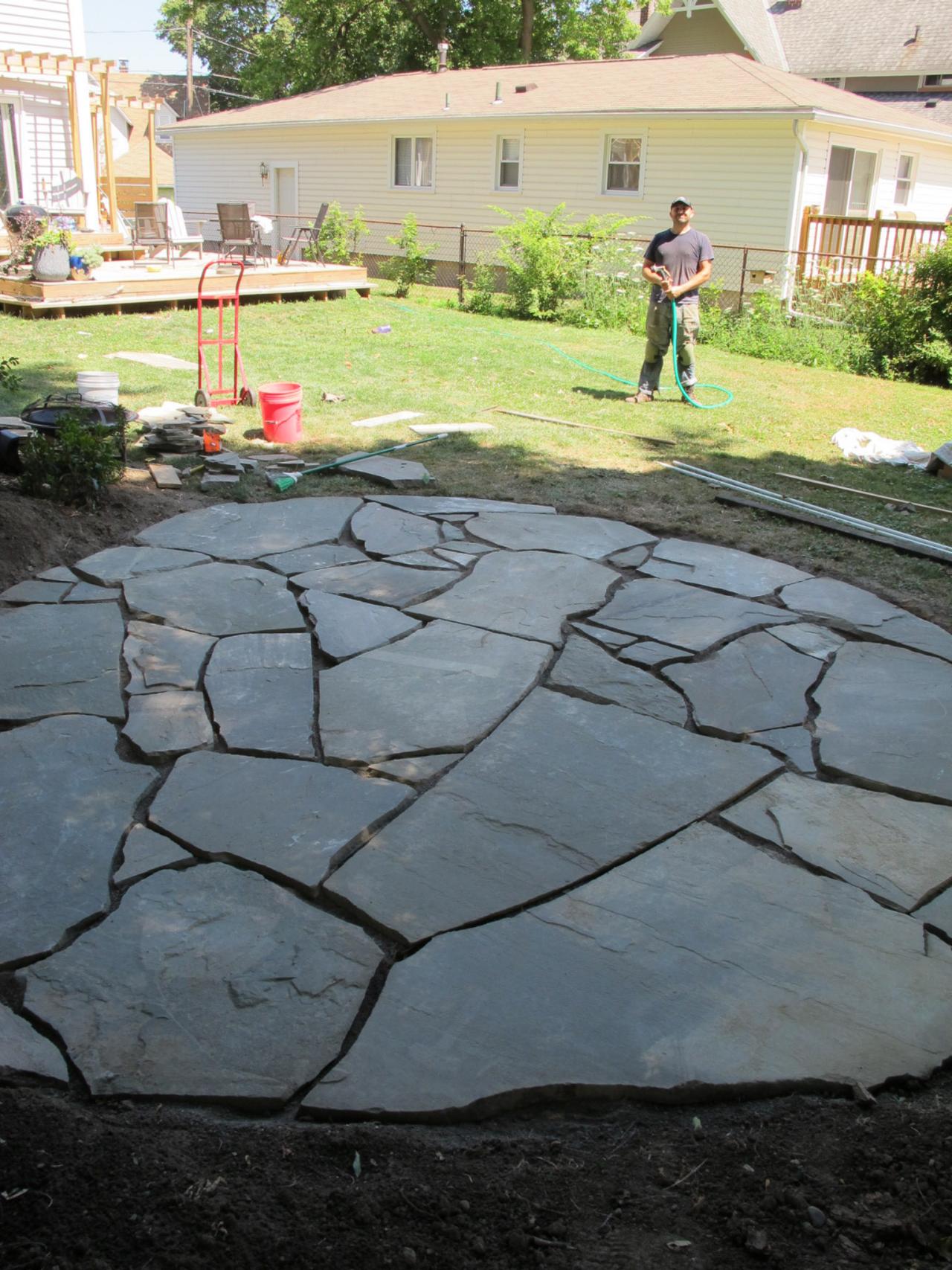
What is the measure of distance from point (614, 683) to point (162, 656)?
60.8 inches

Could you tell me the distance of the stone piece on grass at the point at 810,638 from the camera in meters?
3.88

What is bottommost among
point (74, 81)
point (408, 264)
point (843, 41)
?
point (408, 264)

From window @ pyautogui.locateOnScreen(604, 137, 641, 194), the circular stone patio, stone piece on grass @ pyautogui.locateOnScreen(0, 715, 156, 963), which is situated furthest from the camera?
window @ pyautogui.locateOnScreen(604, 137, 641, 194)

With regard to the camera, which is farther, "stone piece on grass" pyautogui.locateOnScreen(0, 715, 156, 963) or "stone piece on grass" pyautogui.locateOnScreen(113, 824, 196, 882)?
"stone piece on grass" pyautogui.locateOnScreen(113, 824, 196, 882)

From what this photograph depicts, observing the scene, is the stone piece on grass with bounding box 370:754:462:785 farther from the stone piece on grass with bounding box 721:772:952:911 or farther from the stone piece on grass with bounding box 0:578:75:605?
the stone piece on grass with bounding box 0:578:75:605

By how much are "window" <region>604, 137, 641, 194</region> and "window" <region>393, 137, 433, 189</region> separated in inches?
159

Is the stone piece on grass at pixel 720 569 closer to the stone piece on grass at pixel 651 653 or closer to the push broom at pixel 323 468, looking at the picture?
the stone piece on grass at pixel 651 653

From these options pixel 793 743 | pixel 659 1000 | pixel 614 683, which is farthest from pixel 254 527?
pixel 659 1000

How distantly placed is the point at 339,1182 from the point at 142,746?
1.62 metres

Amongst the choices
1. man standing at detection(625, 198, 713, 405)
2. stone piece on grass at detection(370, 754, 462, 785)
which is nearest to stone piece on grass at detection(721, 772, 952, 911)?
stone piece on grass at detection(370, 754, 462, 785)

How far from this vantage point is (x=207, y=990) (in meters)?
2.16

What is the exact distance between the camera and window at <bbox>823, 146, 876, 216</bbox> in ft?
58.9

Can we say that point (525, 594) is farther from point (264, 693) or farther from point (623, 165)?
point (623, 165)

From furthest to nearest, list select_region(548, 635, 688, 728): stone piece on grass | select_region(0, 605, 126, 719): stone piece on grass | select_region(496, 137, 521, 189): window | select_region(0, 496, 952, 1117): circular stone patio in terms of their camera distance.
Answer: select_region(496, 137, 521, 189): window, select_region(548, 635, 688, 728): stone piece on grass, select_region(0, 605, 126, 719): stone piece on grass, select_region(0, 496, 952, 1117): circular stone patio
